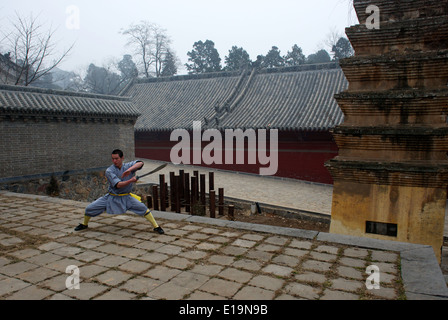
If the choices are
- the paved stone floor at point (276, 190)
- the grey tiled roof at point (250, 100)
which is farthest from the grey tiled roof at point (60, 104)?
the grey tiled roof at point (250, 100)

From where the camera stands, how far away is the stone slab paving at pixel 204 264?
9.51 feet

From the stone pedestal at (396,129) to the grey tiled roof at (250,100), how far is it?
7.87 metres

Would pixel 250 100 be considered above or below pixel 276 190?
above

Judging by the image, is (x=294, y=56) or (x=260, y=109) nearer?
(x=260, y=109)

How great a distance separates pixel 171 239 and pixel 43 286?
1725 mm

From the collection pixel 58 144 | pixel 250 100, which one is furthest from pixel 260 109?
pixel 58 144

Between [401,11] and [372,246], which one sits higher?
[401,11]

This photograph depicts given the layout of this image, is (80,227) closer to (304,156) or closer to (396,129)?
(396,129)

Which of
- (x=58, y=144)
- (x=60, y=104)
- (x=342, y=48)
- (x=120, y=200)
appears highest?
(x=342, y=48)

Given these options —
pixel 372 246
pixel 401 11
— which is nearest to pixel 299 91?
pixel 401 11

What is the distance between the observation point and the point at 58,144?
10867 mm

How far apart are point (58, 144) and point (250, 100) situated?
994 cm

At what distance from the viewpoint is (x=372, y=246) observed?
404 cm
